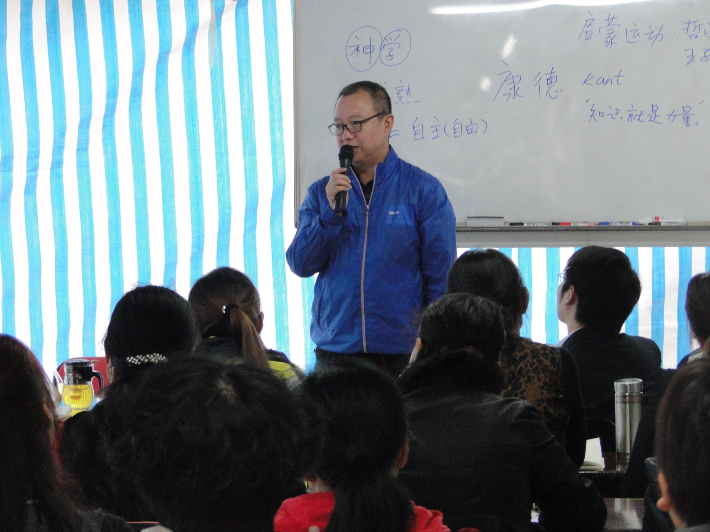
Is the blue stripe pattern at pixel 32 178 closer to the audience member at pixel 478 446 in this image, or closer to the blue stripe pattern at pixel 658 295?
the audience member at pixel 478 446

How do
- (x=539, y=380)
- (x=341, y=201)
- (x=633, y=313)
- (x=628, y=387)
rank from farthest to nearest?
(x=633, y=313)
(x=341, y=201)
(x=628, y=387)
(x=539, y=380)

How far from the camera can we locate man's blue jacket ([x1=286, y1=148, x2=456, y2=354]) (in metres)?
2.64

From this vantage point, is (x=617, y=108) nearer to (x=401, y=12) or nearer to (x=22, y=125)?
(x=401, y=12)

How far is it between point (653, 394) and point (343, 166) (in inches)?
52.4

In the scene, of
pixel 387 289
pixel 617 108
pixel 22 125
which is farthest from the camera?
pixel 22 125

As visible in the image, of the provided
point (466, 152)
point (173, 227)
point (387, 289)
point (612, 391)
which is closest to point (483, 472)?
point (612, 391)

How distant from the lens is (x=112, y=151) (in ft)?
11.4

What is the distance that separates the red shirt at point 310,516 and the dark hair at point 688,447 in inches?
12.2

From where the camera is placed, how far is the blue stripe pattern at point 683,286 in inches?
133

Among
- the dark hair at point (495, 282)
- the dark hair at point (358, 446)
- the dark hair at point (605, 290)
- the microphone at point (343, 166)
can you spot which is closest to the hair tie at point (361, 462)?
the dark hair at point (358, 446)

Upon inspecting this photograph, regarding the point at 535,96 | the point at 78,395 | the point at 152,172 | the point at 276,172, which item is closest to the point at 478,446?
the point at 78,395

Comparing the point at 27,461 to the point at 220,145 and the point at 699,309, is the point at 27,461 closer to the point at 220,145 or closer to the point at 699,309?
the point at 699,309

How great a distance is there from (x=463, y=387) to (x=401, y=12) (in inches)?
86.0

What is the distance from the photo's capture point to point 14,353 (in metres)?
1.04
